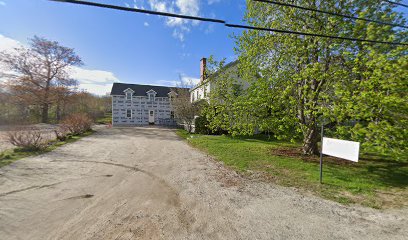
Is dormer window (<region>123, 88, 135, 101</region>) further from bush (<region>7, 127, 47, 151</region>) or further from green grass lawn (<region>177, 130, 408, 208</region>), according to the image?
green grass lawn (<region>177, 130, 408, 208</region>)

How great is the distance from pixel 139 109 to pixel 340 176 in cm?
3263

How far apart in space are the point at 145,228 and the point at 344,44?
9.77 meters

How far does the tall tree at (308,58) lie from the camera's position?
7.19m

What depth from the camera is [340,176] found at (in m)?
6.80

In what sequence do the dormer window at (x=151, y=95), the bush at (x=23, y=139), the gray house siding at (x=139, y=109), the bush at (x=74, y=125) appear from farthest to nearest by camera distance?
the dormer window at (x=151, y=95) → the gray house siding at (x=139, y=109) → the bush at (x=74, y=125) → the bush at (x=23, y=139)

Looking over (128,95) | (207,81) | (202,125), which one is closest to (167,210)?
(207,81)

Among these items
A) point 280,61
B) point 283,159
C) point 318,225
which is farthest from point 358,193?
point 280,61

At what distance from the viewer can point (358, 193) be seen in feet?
17.5

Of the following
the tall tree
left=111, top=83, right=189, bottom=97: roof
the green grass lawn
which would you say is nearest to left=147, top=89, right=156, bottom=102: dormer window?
left=111, top=83, right=189, bottom=97: roof

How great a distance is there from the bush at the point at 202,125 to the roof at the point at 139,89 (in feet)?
57.8

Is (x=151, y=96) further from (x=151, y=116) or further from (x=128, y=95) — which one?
(x=128, y=95)

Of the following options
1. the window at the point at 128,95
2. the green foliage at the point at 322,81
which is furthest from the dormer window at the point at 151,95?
the green foliage at the point at 322,81

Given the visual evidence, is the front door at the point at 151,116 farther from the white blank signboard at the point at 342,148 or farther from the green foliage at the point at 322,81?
the white blank signboard at the point at 342,148

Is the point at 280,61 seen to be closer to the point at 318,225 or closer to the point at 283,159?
the point at 283,159
